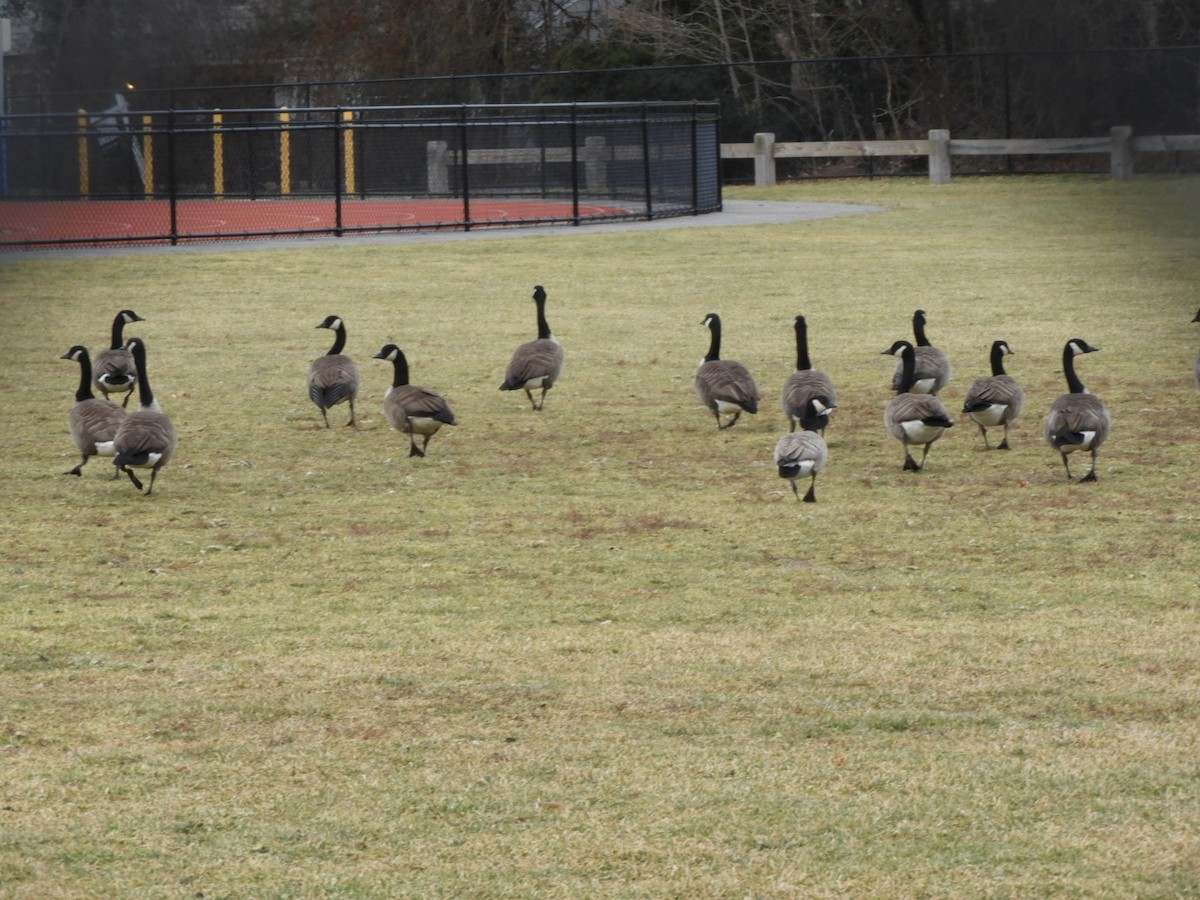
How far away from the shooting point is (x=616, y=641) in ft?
20.4

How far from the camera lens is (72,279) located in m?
21.3

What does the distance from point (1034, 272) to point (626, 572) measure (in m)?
14.7

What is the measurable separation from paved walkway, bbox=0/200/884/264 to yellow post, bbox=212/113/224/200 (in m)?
5.67

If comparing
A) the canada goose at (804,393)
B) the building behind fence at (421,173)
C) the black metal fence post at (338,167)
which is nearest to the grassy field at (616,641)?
the canada goose at (804,393)

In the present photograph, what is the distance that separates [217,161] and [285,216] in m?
1.91

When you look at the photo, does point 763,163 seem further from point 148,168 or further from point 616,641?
point 616,641

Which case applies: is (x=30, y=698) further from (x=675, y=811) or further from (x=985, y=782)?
(x=985, y=782)

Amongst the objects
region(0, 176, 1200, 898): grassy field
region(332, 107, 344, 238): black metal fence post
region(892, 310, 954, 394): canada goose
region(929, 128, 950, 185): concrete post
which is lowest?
region(0, 176, 1200, 898): grassy field

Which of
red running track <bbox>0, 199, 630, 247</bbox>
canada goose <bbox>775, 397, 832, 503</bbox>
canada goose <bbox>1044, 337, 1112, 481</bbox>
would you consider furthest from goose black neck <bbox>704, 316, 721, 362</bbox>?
red running track <bbox>0, 199, 630, 247</bbox>

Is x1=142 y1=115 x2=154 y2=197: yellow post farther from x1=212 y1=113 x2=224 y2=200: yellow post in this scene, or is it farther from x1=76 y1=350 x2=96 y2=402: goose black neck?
x1=76 y1=350 x2=96 y2=402: goose black neck

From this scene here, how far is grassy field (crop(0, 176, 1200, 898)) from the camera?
3.93 m

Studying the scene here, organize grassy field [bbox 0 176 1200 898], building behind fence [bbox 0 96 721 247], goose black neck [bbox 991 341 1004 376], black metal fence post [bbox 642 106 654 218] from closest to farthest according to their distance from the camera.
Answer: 1. grassy field [bbox 0 176 1200 898]
2. goose black neck [bbox 991 341 1004 376]
3. black metal fence post [bbox 642 106 654 218]
4. building behind fence [bbox 0 96 721 247]

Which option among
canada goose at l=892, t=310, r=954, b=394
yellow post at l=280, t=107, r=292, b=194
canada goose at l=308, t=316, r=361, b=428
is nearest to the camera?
canada goose at l=308, t=316, r=361, b=428

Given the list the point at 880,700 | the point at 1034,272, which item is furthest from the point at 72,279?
the point at 880,700
